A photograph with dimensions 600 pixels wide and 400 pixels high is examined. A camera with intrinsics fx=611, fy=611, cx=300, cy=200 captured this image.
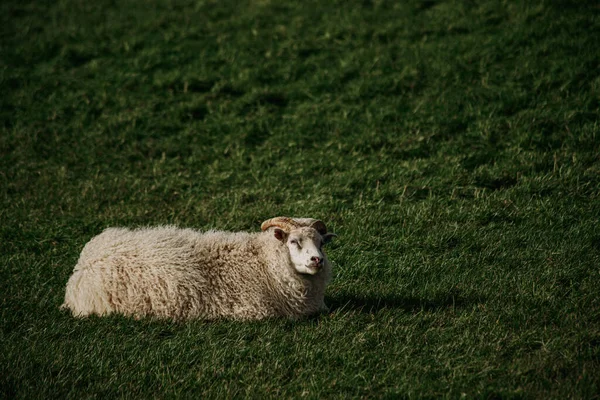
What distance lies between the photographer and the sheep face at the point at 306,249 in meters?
5.99

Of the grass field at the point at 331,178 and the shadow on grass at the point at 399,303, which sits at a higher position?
the grass field at the point at 331,178

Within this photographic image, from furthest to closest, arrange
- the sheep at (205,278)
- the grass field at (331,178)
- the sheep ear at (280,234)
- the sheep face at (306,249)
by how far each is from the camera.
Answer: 1. the sheep ear at (280,234)
2. the sheep at (205,278)
3. the sheep face at (306,249)
4. the grass field at (331,178)

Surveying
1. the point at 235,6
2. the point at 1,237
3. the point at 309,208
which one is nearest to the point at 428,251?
the point at 309,208

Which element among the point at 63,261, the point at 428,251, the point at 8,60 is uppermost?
the point at 8,60

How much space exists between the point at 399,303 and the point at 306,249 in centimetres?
118

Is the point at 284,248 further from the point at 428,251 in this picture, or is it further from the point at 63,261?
the point at 63,261

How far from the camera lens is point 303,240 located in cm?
612

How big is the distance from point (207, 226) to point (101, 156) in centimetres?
354

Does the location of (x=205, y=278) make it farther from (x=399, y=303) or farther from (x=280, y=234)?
(x=399, y=303)

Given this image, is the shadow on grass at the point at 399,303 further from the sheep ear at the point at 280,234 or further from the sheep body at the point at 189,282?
the sheep ear at the point at 280,234

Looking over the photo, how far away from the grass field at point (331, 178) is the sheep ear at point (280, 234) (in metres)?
0.90

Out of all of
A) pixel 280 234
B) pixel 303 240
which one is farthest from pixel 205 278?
pixel 303 240

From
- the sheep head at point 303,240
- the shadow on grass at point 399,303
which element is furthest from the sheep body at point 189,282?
the shadow on grass at point 399,303

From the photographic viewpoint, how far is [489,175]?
9258mm
